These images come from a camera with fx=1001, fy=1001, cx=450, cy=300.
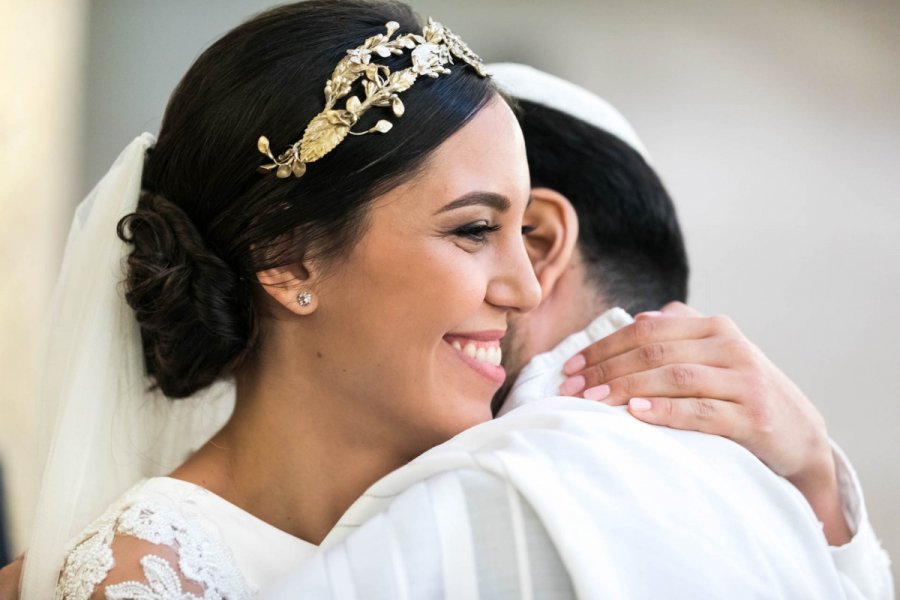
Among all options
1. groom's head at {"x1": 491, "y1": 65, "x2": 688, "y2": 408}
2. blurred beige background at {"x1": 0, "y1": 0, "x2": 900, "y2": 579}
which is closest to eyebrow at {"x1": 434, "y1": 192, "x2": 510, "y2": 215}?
groom's head at {"x1": 491, "y1": 65, "x2": 688, "y2": 408}

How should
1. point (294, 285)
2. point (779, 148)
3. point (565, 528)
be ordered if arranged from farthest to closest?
point (779, 148) → point (294, 285) → point (565, 528)

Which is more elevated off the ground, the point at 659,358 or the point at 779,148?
the point at 659,358

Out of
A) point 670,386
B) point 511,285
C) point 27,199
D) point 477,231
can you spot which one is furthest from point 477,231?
point 27,199

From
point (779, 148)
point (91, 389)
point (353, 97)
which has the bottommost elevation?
point (779, 148)

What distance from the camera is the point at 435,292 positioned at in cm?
178

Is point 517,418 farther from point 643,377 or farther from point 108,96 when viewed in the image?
point 108,96

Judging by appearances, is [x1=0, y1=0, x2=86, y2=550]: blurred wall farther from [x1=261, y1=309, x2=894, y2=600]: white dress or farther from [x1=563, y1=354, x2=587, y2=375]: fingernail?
[x1=261, y1=309, x2=894, y2=600]: white dress

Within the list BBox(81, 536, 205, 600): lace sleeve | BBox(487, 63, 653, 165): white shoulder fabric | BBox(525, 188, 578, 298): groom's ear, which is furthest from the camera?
BBox(487, 63, 653, 165): white shoulder fabric

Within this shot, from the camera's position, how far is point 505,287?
185cm

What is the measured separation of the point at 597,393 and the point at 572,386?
0.13m

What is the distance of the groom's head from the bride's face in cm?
51

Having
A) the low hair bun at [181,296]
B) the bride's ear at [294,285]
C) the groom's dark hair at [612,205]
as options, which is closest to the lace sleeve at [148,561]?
the low hair bun at [181,296]

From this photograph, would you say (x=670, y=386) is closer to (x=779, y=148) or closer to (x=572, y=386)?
(x=572, y=386)

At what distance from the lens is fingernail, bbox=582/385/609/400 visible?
178 cm
